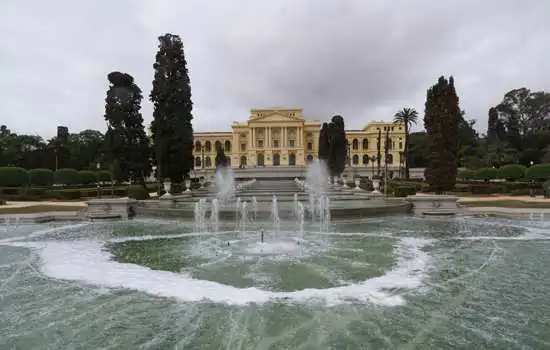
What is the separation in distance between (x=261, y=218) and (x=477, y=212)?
9.45 meters

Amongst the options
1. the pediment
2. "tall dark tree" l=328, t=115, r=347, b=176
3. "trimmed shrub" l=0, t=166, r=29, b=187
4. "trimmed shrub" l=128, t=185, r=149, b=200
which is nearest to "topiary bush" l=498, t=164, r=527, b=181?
"tall dark tree" l=328, t=115, r=347, b=176

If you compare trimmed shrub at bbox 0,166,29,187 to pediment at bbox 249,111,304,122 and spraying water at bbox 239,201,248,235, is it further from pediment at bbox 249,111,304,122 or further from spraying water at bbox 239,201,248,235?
pediment at bbox 249,111,304,122

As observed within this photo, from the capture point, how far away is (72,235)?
13.9m

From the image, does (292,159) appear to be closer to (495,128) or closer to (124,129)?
(495,128)

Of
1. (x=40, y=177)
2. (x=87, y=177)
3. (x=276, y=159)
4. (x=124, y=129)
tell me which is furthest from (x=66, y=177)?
(x=276, y=159)

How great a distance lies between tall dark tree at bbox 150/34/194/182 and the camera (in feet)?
100

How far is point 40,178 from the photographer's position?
1437 inches

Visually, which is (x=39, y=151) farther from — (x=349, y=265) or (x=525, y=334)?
(x=525, y=334)

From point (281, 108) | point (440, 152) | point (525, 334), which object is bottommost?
point (525, 334)

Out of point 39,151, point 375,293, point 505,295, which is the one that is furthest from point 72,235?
point 39,151

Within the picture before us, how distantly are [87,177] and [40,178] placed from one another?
493cm

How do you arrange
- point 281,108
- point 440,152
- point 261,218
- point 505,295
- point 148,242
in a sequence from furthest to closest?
point 281,108 → point 440,152 → point 261,218 → point 148,242 → point 505,295

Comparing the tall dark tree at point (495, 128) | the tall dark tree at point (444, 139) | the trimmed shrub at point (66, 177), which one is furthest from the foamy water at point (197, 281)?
the tall dark tree at point (495, 128)

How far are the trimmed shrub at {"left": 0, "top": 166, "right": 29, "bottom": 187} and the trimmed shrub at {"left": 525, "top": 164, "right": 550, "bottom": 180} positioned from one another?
4050 cm
